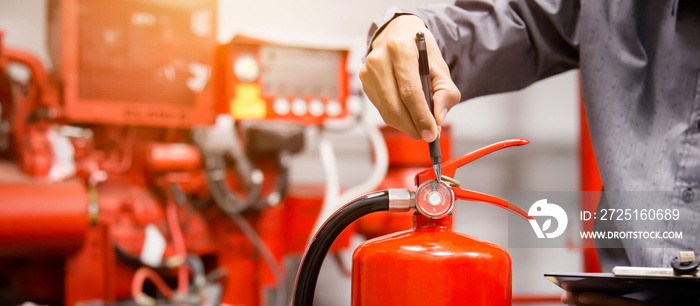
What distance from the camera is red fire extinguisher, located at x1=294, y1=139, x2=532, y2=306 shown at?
1.58ft

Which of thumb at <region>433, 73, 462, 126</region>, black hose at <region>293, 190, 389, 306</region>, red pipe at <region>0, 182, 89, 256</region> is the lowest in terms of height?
red pipe at <region>0, 182, 89, 256</region>

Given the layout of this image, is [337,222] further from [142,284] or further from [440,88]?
[142,284]

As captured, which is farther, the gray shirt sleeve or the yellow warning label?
the yellow warning label

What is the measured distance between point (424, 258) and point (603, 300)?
171 millimetres

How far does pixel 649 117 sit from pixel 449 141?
118cm

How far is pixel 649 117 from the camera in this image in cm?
67

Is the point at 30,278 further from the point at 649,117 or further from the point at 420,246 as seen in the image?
the point at 649,117

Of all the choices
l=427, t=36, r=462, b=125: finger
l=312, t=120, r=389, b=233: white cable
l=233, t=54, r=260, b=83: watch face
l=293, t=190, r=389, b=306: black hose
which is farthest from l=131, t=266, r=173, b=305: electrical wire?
l=427, t=36, r=462, b=125: finger

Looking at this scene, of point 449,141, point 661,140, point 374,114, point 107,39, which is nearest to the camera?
point 661,140

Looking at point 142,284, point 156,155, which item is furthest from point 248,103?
point 142,284

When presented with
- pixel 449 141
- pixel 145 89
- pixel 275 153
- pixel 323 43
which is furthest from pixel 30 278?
pixel 449 141

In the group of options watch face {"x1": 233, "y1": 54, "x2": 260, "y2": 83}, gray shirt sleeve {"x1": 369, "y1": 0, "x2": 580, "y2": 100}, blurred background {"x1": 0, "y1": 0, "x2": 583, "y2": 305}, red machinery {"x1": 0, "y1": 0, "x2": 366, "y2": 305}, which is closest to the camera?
gray shirt sleeve {"x1": 369, "y1": 0, "x2": 580, "y2": 100}

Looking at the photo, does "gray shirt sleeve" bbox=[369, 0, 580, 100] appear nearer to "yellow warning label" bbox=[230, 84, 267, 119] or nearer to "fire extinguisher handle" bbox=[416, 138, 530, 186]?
"fire extinguisher handle" bbox=[416, 138, 530, 186]

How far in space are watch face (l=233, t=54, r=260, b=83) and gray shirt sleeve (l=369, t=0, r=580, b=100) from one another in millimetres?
1115
